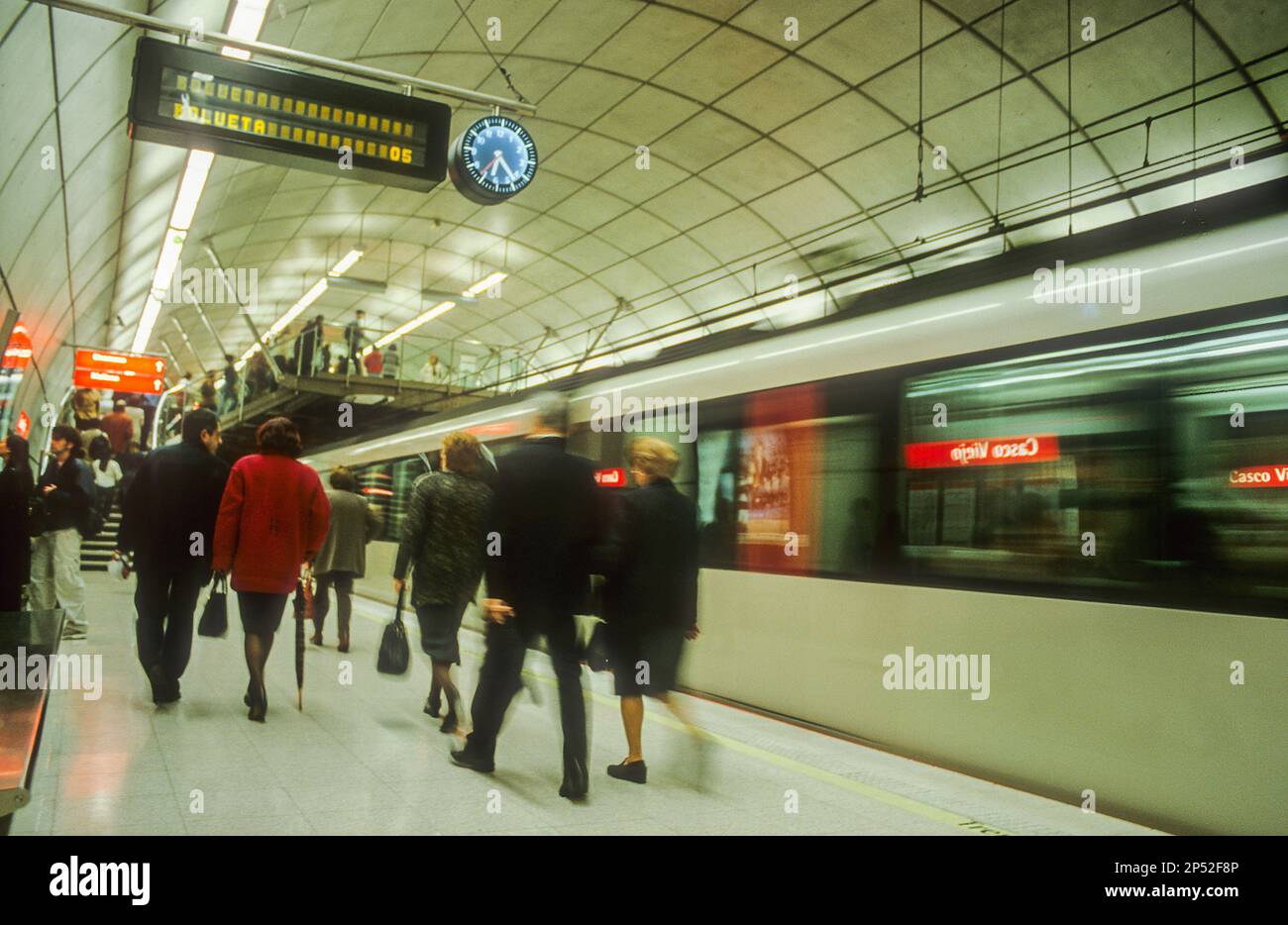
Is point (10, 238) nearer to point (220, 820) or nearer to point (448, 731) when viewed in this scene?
point (448, 731)

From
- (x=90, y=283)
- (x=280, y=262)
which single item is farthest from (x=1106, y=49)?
(x=280, y=262)

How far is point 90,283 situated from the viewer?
15.9 metres

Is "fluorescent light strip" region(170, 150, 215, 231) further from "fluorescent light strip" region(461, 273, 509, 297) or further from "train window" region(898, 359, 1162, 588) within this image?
"train window" region(898, 359, 1162, 588)

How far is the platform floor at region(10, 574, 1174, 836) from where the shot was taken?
3861 mm

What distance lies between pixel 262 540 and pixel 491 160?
3919mm

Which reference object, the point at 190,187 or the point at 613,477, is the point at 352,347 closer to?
the point at 190,187

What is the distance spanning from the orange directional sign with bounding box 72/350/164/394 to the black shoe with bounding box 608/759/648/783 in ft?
58.6

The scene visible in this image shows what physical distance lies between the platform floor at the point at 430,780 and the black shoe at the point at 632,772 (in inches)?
1.8

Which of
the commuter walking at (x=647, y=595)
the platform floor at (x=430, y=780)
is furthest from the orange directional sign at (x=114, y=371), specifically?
the commuter walking at (x=647, y=595)

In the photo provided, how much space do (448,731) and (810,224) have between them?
14202mm

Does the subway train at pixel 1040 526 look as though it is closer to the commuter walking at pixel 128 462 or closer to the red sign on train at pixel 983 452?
the red sign on train at pixel 983 452

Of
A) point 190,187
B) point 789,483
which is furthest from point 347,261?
point 789,483

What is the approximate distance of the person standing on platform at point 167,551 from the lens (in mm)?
5699

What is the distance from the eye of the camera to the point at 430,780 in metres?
4.49
